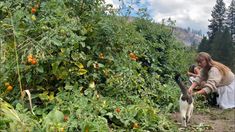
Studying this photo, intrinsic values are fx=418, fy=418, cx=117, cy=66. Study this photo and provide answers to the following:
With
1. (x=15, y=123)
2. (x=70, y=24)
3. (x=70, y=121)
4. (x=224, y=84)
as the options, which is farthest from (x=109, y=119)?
(x=224, y=84)

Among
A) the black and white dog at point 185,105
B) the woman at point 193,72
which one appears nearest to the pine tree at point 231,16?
the woman at point 193,72

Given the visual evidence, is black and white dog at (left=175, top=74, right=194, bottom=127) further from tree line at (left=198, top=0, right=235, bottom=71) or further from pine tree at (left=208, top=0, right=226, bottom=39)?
pine tree at (left=208, top=0, right=226, bottom=39)

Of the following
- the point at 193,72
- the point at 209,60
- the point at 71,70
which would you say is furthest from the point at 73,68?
the point at 193,72

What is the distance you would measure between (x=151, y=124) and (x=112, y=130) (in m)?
0.58

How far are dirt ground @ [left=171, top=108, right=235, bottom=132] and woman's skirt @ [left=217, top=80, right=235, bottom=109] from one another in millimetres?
182

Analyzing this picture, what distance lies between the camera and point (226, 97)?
7.23 m

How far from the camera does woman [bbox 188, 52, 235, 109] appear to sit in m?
6.74

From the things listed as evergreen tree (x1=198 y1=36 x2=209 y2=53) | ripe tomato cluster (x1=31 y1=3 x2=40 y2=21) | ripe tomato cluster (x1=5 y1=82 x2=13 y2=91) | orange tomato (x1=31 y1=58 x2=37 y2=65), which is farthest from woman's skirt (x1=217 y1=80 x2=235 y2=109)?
evergreen tree (x1=198 y1=36 x2=209 y2=53)

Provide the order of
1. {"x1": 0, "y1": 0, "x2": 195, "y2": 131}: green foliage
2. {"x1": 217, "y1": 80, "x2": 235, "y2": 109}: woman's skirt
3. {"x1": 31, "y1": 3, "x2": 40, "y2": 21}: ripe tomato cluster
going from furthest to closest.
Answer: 1. {"x1": 217, "y1": 80, "x2": 235, "y2": 109}: woman's skirt
2. {"x1": 31, "y1": 3, "x2": 40, "y2": 21}: ripe tomato cluster
3. {"x1": 0, "y1": 0, "x2": 195, "y2": 131}: green foliage

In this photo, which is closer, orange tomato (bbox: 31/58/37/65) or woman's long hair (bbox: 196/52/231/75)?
orange tomato (bbox: 31/58/37/65)

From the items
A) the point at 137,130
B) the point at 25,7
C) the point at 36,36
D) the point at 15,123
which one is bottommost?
the point at 137,130

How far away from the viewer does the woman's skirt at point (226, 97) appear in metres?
7.21

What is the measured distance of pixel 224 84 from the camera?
7.30 metres

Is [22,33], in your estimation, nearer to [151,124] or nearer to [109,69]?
[109,69]
